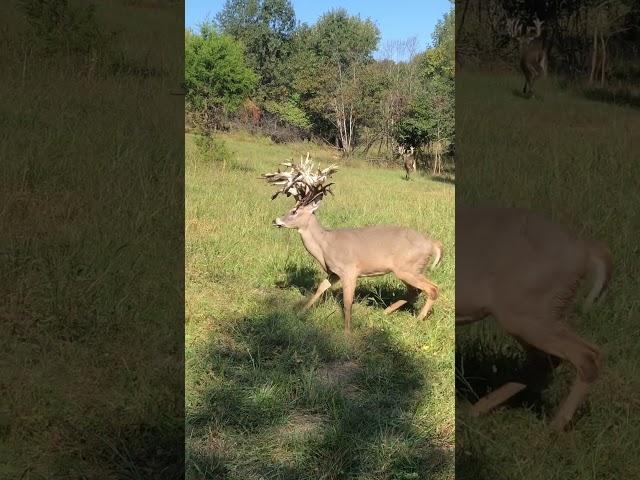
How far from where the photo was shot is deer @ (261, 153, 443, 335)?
2.12 metres

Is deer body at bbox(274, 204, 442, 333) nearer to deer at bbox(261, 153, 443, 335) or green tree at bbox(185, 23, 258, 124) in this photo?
deer at bbox(261, 153, 443, 335)

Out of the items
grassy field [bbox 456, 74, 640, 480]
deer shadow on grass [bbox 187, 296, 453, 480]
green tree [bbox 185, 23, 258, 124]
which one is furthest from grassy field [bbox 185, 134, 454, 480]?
grassy field [bbox 456, 74, 640, 480]

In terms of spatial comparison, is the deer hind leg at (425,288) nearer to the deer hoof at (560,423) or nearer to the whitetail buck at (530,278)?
the whitetail buck at (530,278)

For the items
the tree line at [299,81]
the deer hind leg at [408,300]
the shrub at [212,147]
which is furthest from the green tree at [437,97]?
the shrub at [212,147]

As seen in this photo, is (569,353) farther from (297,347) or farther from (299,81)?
(299,81)

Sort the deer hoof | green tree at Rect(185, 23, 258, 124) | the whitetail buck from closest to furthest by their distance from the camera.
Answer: the whitetail buck → the deer hoof → green tree at Rect(185, 23, 258, 124)

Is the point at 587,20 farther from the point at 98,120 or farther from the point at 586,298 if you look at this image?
the point at 98,120

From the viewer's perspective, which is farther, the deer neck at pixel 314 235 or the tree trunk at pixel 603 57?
the deer neck at pixel 314 235

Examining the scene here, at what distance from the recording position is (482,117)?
5.65ft

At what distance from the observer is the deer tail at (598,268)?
63.8 inches

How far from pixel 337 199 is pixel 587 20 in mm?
920

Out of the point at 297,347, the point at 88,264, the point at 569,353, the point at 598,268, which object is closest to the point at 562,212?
the point at 598,268

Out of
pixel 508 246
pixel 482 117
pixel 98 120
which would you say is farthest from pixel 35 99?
pixel 508 246

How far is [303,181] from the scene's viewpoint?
7.07 ft
